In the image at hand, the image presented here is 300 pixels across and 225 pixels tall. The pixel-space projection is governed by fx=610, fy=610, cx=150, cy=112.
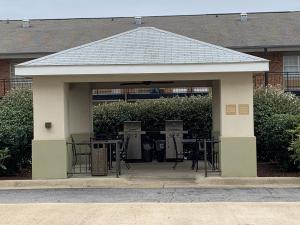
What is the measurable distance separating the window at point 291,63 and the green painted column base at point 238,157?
14892 mm

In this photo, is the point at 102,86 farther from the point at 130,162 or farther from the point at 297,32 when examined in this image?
the point at 297,32

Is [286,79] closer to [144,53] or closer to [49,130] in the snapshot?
[144,53]

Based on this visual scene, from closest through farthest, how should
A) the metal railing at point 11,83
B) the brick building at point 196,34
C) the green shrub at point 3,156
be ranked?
the green shrub at point 3,156
the metal railing at point 11,83
the brick building at point 196,34

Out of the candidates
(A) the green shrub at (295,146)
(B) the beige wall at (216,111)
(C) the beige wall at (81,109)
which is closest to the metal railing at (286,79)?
(B) the beige wall at (216,111)

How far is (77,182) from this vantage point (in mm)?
14219

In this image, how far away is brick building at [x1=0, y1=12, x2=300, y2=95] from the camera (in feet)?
90.3

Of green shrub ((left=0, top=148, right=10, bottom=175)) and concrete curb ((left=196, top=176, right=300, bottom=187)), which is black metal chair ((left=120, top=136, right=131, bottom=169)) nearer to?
green shrub ((left=0, top=148, right=10, bottom=175))

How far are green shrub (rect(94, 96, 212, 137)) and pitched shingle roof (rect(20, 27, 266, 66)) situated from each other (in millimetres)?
4918

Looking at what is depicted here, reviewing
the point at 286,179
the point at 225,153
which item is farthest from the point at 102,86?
the point at 286,179

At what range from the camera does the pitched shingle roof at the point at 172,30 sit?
28.1 metres

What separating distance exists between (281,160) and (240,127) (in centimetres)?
194

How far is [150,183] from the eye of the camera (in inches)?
558

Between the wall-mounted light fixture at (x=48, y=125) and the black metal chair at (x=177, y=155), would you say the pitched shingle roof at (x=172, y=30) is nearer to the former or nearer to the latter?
the black metal chair at (x=177, y=155)

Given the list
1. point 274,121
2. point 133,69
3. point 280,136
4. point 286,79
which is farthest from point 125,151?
point 286,79
